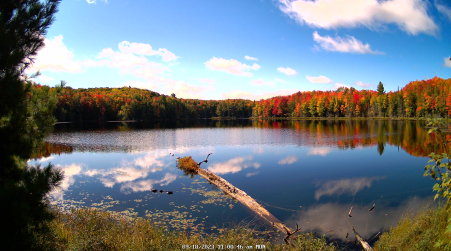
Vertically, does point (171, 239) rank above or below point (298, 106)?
below

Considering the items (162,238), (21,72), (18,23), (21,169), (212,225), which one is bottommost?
(212,225)

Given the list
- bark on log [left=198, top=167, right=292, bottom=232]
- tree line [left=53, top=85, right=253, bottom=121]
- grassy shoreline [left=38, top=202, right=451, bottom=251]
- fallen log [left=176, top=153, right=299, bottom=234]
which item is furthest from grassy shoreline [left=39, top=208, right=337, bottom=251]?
tree line [left=53, top=85, right=253, bottom=121]

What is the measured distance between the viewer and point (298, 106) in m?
120

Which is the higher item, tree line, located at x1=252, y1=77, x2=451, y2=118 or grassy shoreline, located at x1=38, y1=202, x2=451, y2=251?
tree line, located at x1=252, y1=77, x2=451, y2=118

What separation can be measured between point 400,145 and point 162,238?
3101 cm

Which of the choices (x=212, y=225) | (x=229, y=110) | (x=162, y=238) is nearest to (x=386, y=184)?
(x=212, y=225)

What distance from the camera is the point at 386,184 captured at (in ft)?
48.6

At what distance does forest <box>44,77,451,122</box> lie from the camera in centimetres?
7781

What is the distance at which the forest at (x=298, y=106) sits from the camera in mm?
77812

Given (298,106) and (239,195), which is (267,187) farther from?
(298,106)

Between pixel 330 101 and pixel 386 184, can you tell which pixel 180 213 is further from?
pixel 330 101

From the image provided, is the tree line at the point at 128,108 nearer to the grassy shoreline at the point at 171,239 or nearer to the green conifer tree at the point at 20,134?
the grassy shoreline at the point at 171,239

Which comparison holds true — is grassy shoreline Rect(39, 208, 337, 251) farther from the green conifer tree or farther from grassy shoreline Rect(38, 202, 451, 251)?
the green conifer tree

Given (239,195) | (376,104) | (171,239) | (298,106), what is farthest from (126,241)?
(298,106)
